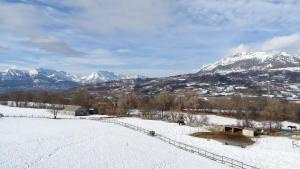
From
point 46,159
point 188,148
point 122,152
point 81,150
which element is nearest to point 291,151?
point 188,148

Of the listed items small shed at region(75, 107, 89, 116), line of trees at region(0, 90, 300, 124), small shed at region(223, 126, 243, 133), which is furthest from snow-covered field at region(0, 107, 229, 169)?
line of trees at region(0, 90, 300, 124)

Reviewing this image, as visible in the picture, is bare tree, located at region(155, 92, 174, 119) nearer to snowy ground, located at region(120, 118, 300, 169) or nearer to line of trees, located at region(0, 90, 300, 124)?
line of trees, located at region(0, 90, 300, 124)

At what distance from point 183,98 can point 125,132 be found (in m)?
99.0

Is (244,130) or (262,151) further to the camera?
(244,130)

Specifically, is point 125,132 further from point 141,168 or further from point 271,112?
point 271,112

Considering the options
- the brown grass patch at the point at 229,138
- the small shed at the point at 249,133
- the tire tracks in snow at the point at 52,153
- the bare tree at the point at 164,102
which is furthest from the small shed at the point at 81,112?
the small shed at the point at 249,133

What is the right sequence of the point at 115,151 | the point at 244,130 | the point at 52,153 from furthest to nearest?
the point at 244,130 < the point at 115,151 < the point at 52,153

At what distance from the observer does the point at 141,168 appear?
1802 inches

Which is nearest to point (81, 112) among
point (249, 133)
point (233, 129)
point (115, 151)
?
point (233, 129)

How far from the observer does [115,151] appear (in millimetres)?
56344

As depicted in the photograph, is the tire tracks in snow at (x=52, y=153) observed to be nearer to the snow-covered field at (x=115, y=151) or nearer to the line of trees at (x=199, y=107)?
the snow-covered field at (x=115, y=151)

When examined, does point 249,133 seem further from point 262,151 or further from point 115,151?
point 115,151

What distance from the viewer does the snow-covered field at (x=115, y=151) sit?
47.8 meters

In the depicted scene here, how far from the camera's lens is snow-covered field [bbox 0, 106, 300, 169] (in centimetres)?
4784
